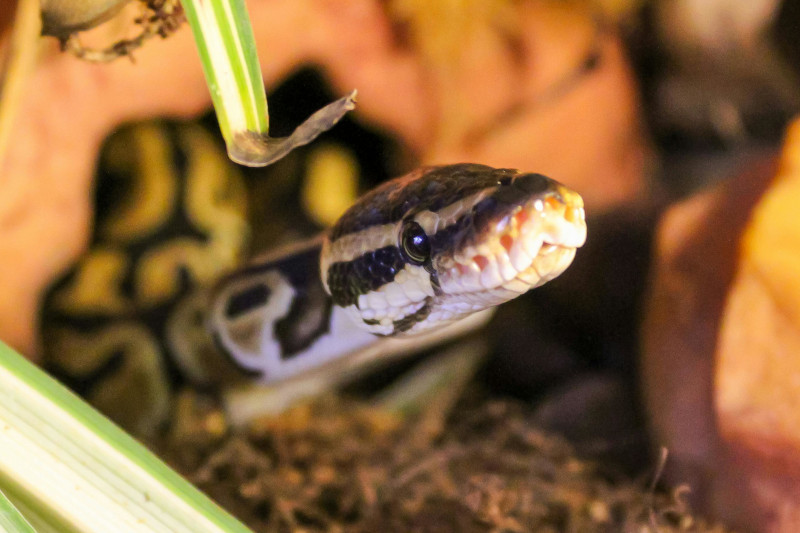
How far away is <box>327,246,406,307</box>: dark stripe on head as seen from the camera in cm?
109

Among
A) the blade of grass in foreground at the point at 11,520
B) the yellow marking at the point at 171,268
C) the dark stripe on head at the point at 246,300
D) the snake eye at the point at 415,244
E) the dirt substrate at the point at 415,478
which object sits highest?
the snake eye at the point at 415,244

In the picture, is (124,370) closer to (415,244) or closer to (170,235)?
(170,235)

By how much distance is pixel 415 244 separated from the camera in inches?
40.6

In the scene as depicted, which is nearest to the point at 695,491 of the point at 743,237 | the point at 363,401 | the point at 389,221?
the point at 743,237

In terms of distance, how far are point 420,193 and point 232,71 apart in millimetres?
374

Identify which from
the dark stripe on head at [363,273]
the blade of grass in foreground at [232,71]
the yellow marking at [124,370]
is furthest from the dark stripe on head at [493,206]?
the yellow marking at [124,370]

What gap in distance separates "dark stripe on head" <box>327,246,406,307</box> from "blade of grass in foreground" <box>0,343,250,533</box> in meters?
0.46

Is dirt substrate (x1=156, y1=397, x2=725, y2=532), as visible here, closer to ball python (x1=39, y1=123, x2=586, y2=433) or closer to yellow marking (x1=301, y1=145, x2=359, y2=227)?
ball python (x1=39, y1=123, x2=586, y2=433)

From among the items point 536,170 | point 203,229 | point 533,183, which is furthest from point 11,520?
point 536,170

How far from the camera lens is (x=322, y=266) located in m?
1.29

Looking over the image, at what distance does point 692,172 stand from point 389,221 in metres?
1.49

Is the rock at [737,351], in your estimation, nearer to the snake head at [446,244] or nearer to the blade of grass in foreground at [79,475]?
the snake head at [446,244]

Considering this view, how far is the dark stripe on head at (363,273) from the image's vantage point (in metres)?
1.09

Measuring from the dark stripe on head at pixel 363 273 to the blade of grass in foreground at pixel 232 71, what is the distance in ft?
1.09
